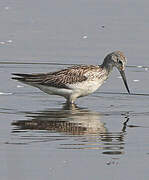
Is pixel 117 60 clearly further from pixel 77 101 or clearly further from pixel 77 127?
pixel 77 127

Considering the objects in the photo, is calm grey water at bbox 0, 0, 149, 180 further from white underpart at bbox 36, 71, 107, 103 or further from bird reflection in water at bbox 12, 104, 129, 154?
white underpart at bbox 36, 71, 107, 103

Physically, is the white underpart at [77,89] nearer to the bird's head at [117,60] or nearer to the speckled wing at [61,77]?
the speckled wing at [61,77]

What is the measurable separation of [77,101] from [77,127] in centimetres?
267

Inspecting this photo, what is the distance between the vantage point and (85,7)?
21.4m

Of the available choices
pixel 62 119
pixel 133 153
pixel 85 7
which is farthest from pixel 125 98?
pixel 85 7

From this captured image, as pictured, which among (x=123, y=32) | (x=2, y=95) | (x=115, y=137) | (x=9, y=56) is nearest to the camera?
(x=115, y=137)

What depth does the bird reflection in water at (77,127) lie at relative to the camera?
11922 mm

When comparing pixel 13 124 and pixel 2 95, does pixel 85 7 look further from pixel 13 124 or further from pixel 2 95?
pixel 13 124

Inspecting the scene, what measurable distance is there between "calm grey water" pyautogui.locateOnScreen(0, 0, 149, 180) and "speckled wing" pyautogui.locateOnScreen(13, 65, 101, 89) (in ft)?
1.20

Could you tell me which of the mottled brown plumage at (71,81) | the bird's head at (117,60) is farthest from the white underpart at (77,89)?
the bird's head at (117,60)

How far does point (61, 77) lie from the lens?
1534cm

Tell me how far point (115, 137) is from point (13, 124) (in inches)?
65.8

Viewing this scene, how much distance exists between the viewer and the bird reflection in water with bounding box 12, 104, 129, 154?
11922 millimetres

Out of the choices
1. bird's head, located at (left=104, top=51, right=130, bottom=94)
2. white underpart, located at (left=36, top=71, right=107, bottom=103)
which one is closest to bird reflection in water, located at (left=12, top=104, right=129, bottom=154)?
white underpart, located at (left=36, top=71, right=107, bottom=103)
